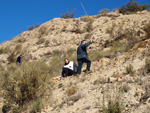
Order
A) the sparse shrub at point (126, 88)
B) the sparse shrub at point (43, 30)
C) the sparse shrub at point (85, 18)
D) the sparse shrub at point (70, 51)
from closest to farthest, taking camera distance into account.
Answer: the sparse shrub at point (126, 88) → the sparse shrub at point (70, 51) → the sparse shrub at point (43, 30) → the sparse shrub at point (85, 18)

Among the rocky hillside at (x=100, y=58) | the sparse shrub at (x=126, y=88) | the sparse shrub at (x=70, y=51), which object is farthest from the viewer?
the sparse shrub at (x=70, y=51)

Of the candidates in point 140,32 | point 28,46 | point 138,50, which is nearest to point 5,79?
point 138,50

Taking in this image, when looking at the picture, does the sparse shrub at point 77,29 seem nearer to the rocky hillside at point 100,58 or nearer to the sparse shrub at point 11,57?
the rocky hillside at point 100,58

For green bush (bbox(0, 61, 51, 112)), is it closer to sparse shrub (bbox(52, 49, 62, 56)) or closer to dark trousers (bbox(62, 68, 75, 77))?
dark trousers (bbox(62, 68, 75, 77))

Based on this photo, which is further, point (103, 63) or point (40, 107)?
point (103, 63)

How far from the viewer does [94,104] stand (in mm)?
4027

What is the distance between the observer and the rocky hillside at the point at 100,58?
3.92 meters

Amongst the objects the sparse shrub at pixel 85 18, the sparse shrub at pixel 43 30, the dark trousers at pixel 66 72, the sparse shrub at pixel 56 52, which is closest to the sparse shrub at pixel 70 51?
the sparse shrub at pixel 56 52

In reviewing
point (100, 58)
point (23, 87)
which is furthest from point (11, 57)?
point (23, 87)

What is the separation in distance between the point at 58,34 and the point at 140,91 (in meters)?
17.0

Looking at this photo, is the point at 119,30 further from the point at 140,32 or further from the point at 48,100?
the point at 48,100

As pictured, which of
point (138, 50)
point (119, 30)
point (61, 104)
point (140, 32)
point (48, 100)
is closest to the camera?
point (61, 104)

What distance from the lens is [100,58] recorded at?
9.52 meters

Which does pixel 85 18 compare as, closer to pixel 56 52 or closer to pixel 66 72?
pixel 56 52
